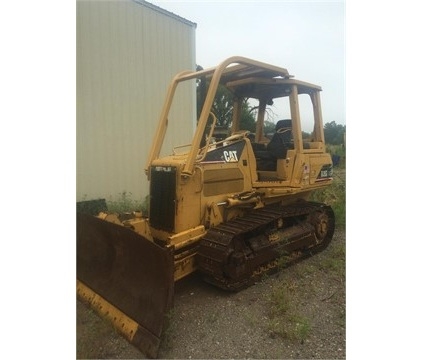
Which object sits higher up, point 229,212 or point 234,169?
point 234,169

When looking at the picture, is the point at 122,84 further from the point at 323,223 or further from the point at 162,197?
the point at 323,223

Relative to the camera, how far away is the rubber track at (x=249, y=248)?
12.0 feet

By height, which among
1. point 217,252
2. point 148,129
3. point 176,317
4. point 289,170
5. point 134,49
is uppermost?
point 134,49

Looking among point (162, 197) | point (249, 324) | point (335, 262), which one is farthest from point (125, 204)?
point (335, 262)

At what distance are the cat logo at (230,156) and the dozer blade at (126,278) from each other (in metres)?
1.64

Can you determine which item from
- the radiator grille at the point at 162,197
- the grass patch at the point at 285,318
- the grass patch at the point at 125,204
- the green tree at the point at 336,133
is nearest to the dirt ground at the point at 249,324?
the grass patch at the point at 285,318

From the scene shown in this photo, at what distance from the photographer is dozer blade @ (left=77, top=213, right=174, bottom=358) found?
2900 millimetres

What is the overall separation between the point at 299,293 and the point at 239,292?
645mm

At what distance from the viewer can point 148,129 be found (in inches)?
223

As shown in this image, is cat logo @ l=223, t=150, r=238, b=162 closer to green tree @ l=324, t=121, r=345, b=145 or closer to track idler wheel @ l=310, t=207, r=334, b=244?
green tree @ l=324, t=121, r=345, b=145

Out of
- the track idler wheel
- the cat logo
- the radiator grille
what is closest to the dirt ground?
the radiator grille

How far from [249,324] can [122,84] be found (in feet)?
10.4
